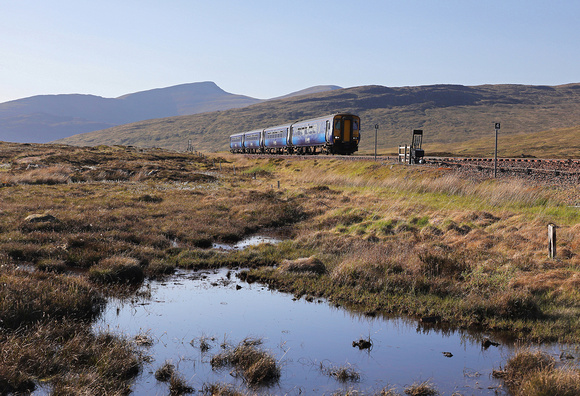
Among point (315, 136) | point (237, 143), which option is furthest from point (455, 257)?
point (237, 143)

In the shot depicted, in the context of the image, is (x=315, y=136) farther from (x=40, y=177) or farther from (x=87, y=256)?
(x=87, y=256)

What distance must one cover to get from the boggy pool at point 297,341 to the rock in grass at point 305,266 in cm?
104

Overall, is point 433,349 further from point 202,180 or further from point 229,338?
point 202,180

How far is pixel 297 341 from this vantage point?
867 cm

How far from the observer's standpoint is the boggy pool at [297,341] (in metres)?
7.02

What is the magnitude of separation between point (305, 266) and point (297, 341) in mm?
3771

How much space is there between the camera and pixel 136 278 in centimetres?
1212

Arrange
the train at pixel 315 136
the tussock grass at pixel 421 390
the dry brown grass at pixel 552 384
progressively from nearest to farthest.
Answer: the dry brown grass at pixel 552 384 < the tussock grass at pixel 421 390 < the train at pixel 315 136

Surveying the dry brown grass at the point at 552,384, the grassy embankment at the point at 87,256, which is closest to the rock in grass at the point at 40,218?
the grassy embankment at the point at 87,256

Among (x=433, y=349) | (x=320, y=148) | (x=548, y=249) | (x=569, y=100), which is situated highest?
(x=569, y=100)

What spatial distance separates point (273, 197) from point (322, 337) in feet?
56.3

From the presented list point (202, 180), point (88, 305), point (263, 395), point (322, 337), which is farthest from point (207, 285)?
point (202, 180)

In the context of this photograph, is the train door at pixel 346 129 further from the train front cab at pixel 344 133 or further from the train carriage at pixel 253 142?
the train carriage at pixel 253 142

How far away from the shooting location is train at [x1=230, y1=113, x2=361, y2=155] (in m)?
42.7
